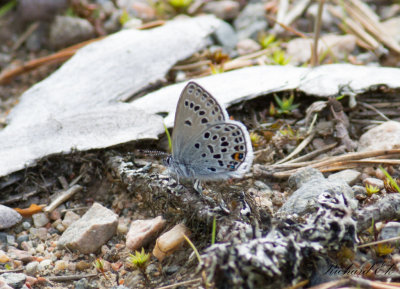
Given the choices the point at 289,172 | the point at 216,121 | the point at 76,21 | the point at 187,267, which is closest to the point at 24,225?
the point at 187,267

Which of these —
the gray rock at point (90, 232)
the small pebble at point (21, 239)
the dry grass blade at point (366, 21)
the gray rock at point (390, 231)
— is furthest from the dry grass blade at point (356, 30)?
the small pebble at point (21, 239)

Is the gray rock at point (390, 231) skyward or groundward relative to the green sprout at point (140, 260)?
skyward

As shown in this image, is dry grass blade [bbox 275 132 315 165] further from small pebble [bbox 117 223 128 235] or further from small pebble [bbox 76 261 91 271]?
small pebble [bbox 76 261 91 271]

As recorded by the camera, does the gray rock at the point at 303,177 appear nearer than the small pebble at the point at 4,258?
No

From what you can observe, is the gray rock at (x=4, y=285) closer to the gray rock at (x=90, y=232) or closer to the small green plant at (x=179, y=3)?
the gray rock at (x=90, y=232)

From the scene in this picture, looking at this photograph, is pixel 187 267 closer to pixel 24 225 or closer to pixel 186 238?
pixel 186 238
